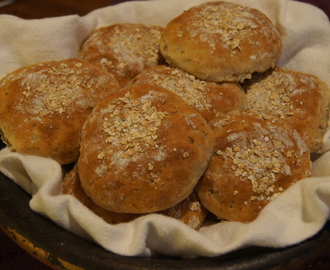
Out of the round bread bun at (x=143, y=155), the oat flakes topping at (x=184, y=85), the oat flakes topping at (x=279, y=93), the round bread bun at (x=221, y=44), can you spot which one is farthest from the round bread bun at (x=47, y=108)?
the oat flakes topping at (x=279, y=93)

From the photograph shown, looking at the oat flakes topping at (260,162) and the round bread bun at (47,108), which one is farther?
the round bread bun at (47,108)

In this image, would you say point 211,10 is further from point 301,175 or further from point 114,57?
point 301,175

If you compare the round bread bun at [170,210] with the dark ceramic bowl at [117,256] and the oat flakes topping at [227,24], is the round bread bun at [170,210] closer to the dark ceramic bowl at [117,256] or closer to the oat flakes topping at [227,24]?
the dark ceramic bowl at [117,256]

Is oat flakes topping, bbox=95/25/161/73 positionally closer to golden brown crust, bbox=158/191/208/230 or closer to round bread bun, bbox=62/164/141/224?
round bread bun, bbox=62/164/141/224

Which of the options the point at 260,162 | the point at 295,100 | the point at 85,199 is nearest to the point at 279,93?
the point at 295,100

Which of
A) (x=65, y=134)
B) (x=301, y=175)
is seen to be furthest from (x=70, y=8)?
(x=301, y=175)

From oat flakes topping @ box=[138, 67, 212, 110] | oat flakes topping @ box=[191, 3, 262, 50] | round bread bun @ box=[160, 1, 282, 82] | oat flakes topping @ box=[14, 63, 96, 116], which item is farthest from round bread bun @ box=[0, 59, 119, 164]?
oat flakes topping @ box=[191, 3, 262, 50]

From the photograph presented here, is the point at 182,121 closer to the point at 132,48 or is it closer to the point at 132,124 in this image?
the point at 132,124
